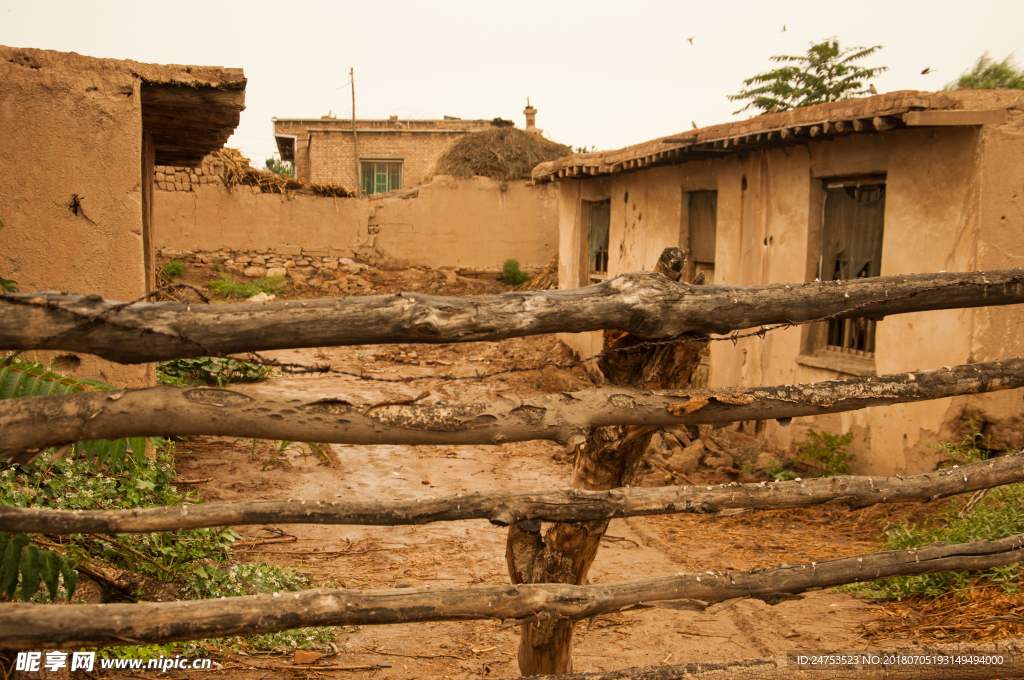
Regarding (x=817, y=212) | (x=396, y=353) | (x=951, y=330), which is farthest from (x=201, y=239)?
(x=951, y=330)

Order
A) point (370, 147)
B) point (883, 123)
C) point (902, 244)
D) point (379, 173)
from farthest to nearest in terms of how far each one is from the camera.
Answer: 1. point (379, 173)
2. point (370, 147)
3. point (902, 244)
4. point (883, 123)

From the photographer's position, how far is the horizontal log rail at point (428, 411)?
1957 mm

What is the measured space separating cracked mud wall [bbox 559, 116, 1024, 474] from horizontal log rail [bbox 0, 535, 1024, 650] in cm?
288

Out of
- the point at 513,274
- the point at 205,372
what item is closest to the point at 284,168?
the point at 513,274

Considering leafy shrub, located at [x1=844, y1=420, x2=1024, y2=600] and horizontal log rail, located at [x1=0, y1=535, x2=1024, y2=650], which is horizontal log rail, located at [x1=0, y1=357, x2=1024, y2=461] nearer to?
horizontal log rail, located at [x1=0, y1=535, x2=1024, y2=650]

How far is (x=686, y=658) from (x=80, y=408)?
9.94 feet

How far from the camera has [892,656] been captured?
247cm

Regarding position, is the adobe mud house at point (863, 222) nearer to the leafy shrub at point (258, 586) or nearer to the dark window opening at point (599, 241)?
the dark window opening at point (599, 241)

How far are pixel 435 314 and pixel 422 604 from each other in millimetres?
905

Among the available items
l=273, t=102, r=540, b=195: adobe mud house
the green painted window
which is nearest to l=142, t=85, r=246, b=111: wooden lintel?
l=273, t=102, r=540, b=195: adobe mud house

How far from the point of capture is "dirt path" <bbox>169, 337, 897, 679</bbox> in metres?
3.61

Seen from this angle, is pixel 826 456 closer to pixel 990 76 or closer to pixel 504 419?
pixel 504 419

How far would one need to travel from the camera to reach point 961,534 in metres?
4.09

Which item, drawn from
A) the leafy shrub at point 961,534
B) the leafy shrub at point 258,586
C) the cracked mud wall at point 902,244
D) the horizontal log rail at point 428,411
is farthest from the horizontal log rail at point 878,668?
the cracked mud wall at point 902,244
